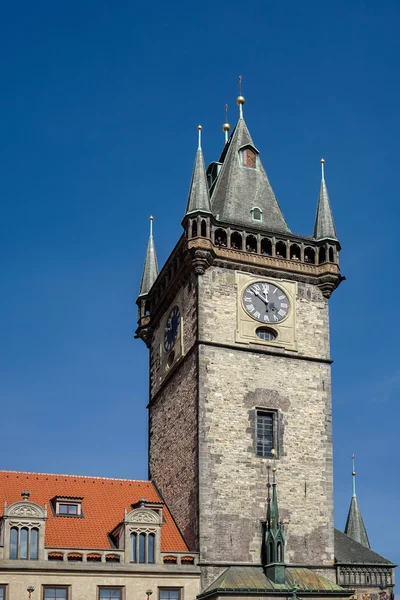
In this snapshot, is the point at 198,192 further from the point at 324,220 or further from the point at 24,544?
the point at 24,544

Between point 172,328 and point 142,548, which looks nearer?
point 142,548

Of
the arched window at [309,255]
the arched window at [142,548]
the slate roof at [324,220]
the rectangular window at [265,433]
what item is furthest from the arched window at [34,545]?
the slate roof at [324,220]

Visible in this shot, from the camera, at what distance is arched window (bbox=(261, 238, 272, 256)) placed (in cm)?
4558

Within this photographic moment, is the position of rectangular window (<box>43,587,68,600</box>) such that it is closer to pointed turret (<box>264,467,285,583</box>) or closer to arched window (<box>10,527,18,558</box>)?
arched window (<box>10,527,18,558</box>)

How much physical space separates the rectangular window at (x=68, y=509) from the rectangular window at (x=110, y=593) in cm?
403

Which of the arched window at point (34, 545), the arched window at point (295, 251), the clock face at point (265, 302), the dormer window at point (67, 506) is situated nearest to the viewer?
the arched window at point (34, 545)

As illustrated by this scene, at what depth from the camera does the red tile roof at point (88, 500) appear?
39844mm

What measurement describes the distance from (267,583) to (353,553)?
542 centimetres

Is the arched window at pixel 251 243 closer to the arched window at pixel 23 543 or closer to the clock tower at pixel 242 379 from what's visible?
the clock tower at pixel 242 379

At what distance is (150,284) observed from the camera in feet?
167

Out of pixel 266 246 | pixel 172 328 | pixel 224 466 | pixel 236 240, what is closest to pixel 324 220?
pixel 266 246

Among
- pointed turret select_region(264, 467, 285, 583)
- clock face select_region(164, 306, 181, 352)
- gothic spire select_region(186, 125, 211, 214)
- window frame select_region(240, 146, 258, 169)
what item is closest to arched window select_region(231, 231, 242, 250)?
gothic spire select_region(186, 125, 211, 214)

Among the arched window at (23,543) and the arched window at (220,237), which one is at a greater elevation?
the arched window at (220,237)

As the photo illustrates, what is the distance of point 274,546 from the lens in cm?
3947
